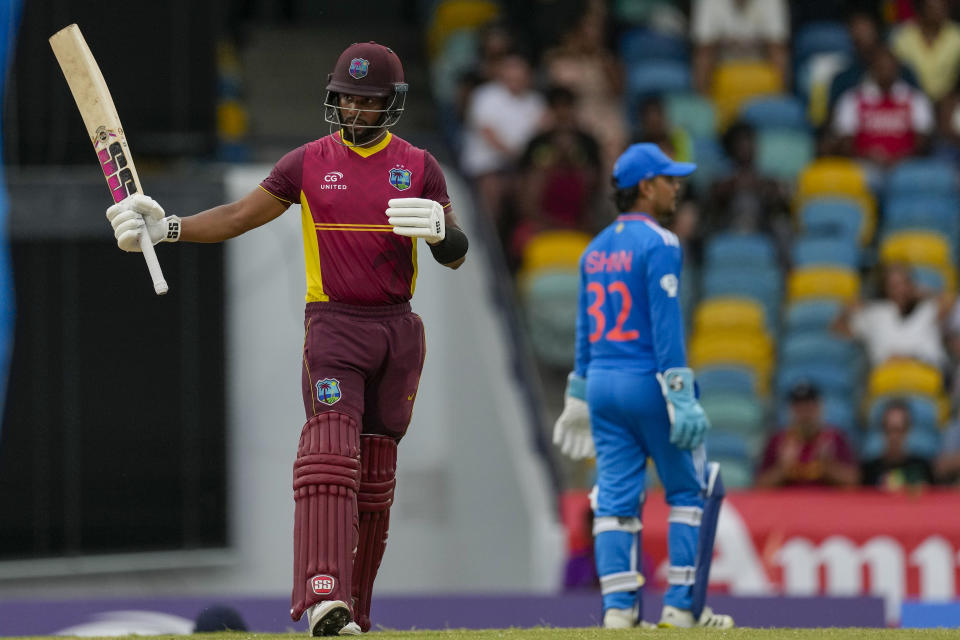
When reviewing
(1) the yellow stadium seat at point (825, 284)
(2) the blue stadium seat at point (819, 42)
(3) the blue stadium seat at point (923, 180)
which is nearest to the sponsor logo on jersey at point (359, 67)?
(1) the yellow stadium seat at point (825, 284)

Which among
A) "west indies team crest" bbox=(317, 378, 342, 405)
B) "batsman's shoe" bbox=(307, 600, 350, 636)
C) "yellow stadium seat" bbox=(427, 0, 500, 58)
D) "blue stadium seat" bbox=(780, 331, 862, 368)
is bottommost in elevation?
"batsman's shoe" bbox=(307, 600, 350, 636)

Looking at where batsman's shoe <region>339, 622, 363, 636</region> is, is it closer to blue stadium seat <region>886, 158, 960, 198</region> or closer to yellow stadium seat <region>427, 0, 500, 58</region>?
blue stadium seat <region>886, 158, 960, 198</region>

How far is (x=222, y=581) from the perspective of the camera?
40.2 feet

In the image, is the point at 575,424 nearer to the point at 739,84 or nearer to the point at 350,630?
the point at 350,630

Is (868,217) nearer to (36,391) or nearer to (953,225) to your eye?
(953,225)

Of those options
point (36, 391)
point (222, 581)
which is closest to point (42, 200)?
point (36, 391)

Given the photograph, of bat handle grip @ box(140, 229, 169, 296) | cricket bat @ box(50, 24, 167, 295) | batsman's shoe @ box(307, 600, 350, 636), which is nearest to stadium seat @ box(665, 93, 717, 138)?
cricket bat @ box(50, 24, 167, 295)

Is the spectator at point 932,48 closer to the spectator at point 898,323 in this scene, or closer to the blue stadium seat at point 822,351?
the spectator at point 898,323

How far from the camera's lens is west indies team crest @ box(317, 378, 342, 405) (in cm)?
629

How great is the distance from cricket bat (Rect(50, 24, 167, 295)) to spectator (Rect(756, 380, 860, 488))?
232 inches

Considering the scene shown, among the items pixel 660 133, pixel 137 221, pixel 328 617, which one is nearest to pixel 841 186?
pixel 660 133

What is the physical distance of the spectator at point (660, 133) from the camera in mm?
13148

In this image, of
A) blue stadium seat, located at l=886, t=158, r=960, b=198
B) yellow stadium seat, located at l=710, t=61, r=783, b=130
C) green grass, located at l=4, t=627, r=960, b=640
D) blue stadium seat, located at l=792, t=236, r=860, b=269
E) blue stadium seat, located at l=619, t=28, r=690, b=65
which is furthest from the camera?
blue stadium seat, located at l=619, t=28, r=690, b=65

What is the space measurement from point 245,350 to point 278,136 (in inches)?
96.1
